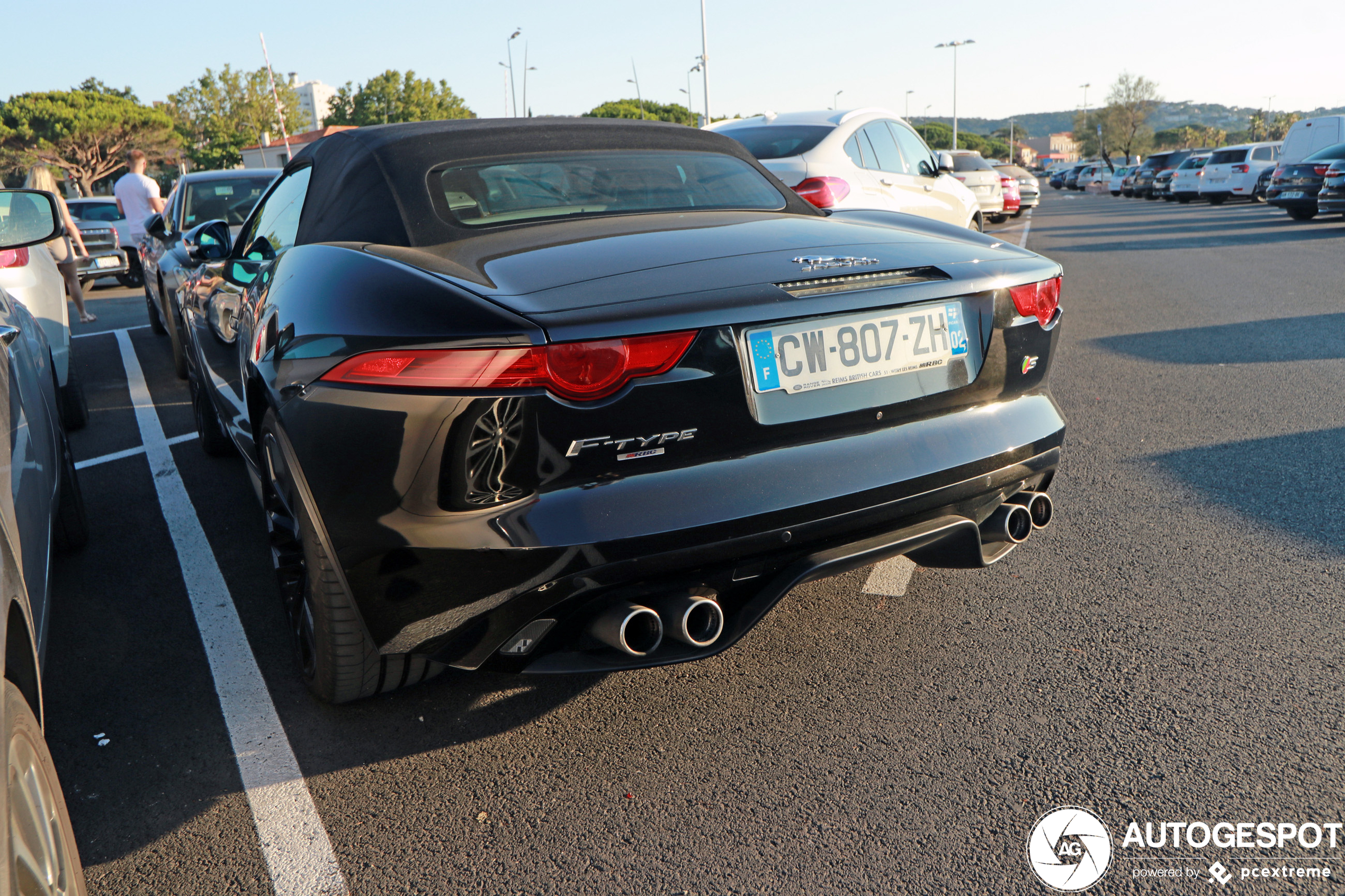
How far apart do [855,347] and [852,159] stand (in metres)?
6.31

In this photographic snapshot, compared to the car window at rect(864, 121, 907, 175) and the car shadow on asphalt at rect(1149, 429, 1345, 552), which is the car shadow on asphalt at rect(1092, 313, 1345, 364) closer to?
the car shadow on asphalt at rect(1149, 429, 1345, 552)

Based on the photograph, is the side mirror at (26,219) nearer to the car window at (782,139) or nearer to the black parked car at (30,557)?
the black parked car at (30,557)

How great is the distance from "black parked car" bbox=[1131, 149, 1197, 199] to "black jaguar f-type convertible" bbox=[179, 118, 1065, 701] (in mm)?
36830

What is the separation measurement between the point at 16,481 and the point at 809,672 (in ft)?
6.99

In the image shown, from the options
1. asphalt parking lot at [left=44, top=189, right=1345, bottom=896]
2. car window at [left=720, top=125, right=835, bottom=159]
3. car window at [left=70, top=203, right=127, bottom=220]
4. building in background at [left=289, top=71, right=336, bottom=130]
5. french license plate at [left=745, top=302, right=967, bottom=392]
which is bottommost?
asphalt parking lot at [left=44, top=189, right=1345, bottom=896]

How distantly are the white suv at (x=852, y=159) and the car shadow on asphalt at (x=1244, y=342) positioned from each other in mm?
1742

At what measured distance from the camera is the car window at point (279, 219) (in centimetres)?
334

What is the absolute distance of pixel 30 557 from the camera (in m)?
2.36

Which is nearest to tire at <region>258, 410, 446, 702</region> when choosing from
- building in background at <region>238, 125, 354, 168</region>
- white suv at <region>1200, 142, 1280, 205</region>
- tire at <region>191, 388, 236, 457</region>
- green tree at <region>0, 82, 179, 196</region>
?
tire at <region>191, 388, 236, 457</region>

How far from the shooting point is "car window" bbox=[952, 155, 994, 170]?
65.6 feet

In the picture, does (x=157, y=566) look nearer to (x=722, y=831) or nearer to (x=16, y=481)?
(x=16, y=481)

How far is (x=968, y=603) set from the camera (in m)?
3.21

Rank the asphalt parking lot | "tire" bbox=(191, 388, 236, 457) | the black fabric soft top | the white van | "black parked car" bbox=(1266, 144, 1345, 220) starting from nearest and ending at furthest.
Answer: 1. the asphalt parking lot
2. the black fabric soft top
3. "tire" bbox=(191, 388, 236, 457)
4. "black parked car" bbox=(1266, 144, 1345, 220)
5. the white van

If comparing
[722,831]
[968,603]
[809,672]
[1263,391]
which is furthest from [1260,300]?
[722,831]
